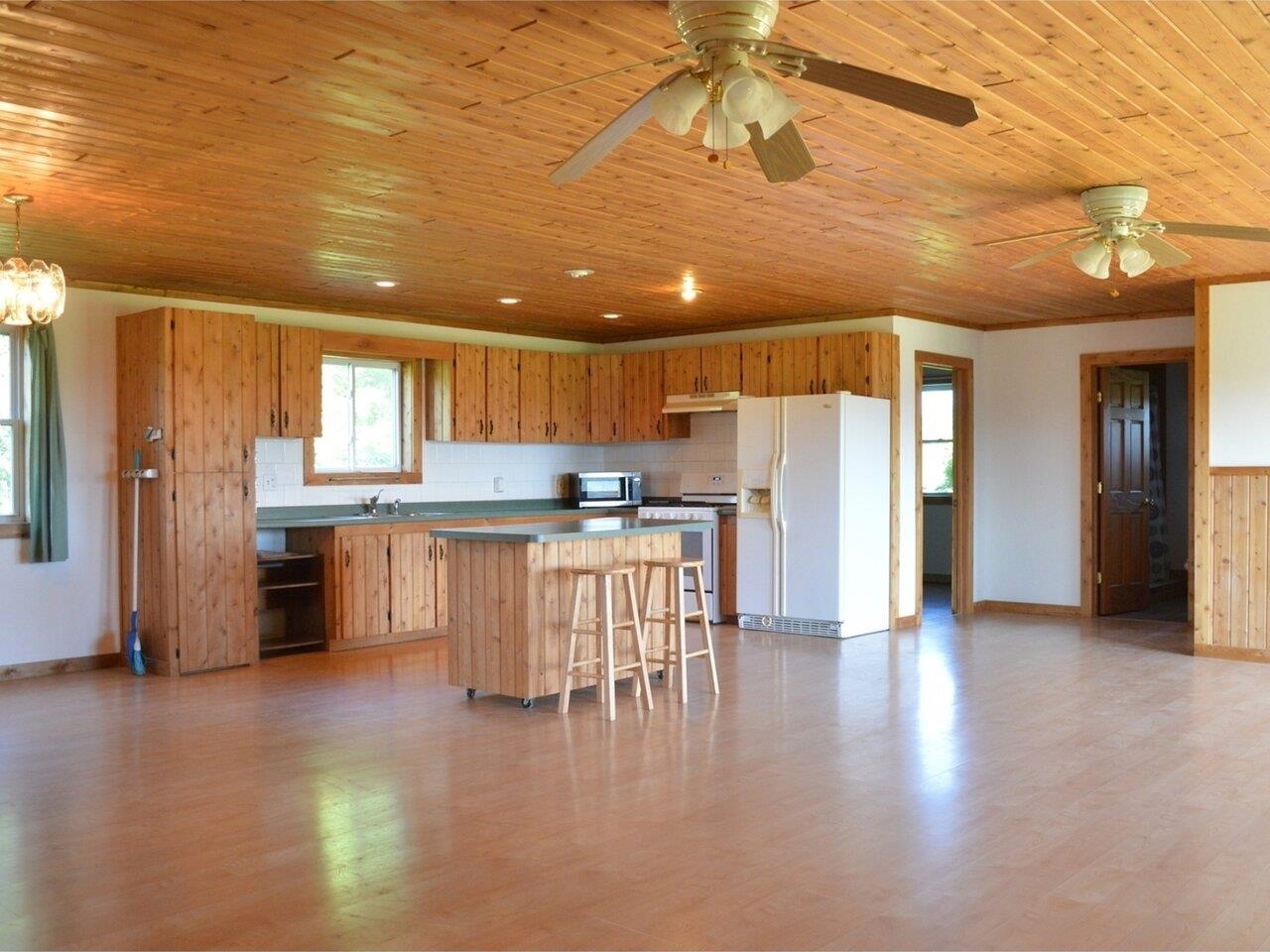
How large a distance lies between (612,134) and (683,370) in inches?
254

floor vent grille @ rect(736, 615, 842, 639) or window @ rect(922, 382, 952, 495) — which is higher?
window @ rect(922, 382, 952, 495)

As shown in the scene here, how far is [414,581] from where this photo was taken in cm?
809

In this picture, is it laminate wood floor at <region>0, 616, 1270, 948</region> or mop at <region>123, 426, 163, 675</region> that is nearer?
laminate wood floor at <region>0, 616, 1270, 948</region>

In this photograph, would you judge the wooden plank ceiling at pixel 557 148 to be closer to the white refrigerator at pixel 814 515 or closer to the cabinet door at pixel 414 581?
the white refrigerator at pixel 814 515

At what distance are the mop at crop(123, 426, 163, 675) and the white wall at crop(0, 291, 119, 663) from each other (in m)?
0.25

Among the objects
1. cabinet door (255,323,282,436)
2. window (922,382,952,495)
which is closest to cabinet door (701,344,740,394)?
cabinet door (255,323,282,436)

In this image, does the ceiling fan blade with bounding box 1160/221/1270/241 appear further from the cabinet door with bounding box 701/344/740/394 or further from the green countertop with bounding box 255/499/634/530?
the green countertop with bounding box 255/499/634/530

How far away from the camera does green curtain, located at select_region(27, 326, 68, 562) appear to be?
6.73 metres

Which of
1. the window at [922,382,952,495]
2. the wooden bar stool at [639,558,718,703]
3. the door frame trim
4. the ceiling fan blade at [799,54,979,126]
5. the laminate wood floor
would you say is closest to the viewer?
the ceiling fan blade at [799,54,979,126]

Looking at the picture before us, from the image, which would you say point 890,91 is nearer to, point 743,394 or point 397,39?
point 397,39

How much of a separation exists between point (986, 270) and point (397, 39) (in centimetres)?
471

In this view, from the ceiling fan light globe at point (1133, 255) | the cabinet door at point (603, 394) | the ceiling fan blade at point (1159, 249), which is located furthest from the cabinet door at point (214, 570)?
the ceiling fan blade at point (1159, 249)

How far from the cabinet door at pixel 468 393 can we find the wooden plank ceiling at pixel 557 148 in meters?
1.51

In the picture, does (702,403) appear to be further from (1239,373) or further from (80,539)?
(80,539)
